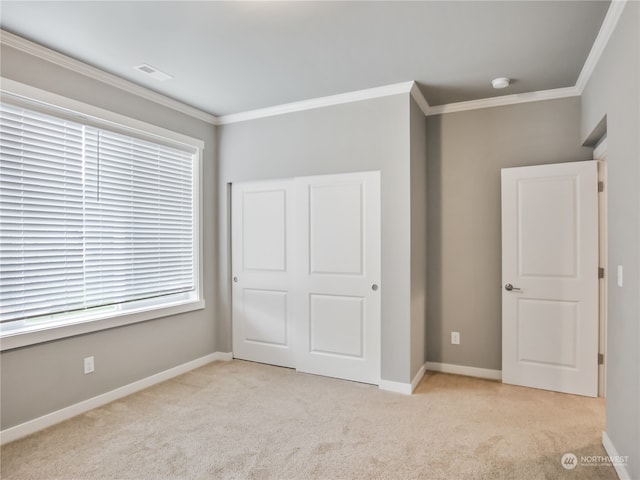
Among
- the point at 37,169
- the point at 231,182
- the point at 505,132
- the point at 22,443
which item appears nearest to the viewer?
the point at 22,443

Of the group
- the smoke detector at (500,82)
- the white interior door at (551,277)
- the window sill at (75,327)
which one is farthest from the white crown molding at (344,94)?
the window sill at (75,327)

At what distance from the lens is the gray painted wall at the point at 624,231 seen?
1924 millimetres

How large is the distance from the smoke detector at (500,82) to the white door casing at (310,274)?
122 cm

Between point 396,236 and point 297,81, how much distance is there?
62.0 inches

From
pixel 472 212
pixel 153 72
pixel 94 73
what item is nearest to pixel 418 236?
pixel 472 212

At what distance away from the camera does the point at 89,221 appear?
306 cm

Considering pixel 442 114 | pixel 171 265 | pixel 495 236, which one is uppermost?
pixel 442 114

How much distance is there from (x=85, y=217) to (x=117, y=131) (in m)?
0.79

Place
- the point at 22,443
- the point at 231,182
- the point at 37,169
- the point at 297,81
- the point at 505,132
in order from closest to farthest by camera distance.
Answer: the point at 22,443 < the point at 37,169 < the point at 297,81 < the point at 505,132 < the point at 231,182

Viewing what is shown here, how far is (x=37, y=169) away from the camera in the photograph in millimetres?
2729

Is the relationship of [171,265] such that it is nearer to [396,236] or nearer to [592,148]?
[396,236]

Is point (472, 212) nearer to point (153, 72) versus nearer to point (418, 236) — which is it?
point (418, 236)

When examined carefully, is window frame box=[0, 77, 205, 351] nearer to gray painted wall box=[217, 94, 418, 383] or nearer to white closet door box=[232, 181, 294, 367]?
white closet door box=[232, 181, 294, 367]

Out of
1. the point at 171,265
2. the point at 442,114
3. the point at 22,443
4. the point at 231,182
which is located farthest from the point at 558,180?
the point at 22,443
